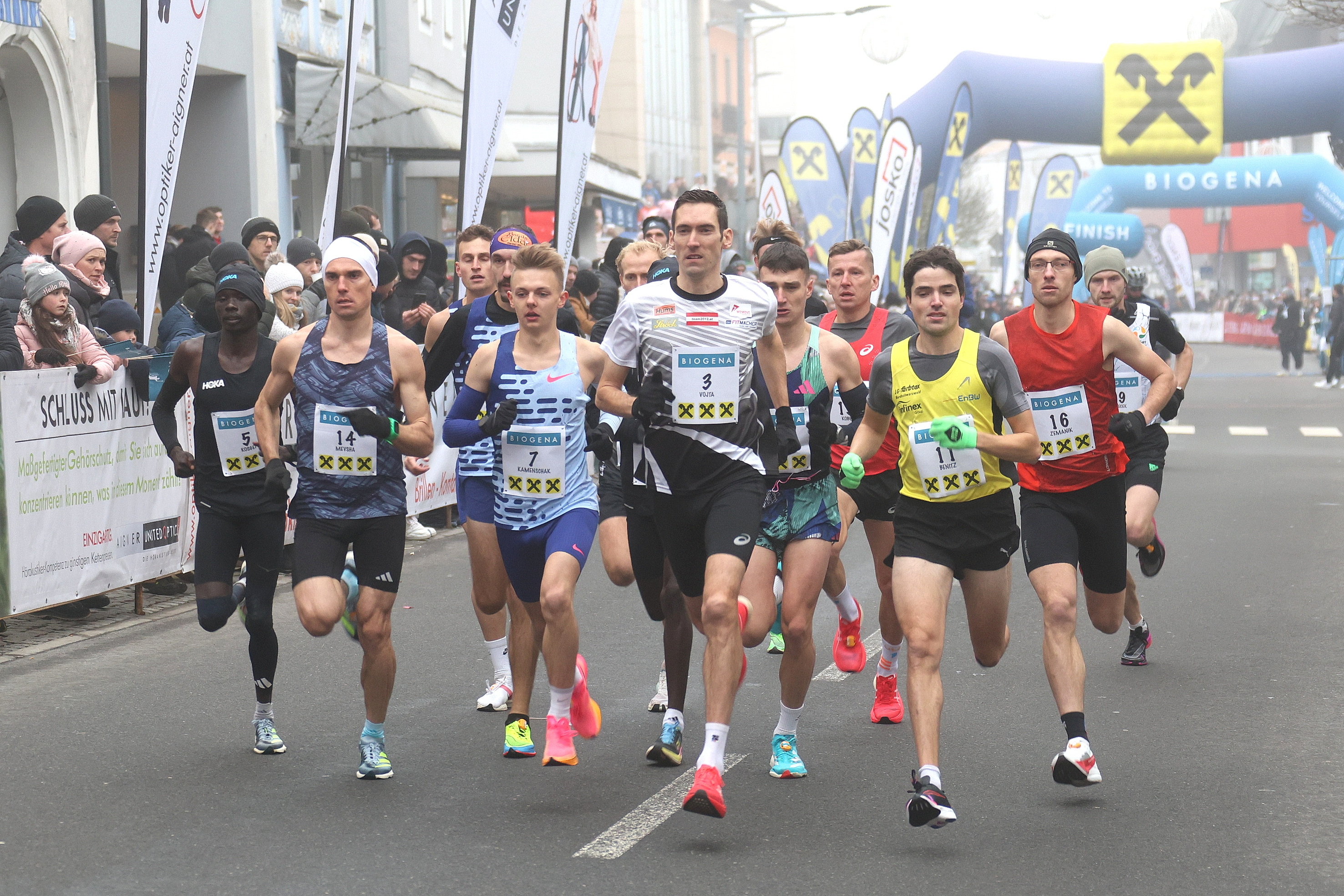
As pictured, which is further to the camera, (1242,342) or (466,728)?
(1242,342)

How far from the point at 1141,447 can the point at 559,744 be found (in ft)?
12.4

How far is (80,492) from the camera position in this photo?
29.7 feet

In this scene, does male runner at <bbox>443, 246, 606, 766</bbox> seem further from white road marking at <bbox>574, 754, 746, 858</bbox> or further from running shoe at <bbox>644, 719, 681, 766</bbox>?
white road marking at <bbox>574, 754, 746, 858</bbox>

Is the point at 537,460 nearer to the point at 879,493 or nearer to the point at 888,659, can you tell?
the point at 879,493

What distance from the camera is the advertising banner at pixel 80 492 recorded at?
28.1 feet

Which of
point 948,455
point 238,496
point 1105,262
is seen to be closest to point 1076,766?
point 948,455

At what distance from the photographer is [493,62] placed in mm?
13992

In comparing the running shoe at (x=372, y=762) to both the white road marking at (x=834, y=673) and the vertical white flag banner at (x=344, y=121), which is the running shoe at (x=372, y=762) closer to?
the white road marking at (x=834, y=673)

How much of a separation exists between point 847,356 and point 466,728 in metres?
2.21

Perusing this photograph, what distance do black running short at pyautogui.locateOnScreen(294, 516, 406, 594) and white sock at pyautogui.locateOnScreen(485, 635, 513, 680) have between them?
4.47 feet

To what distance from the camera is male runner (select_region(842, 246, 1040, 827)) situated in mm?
5625

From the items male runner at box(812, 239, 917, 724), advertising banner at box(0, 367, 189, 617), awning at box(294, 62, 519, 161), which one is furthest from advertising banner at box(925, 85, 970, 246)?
male runner at box(812, 239, 917, 724)

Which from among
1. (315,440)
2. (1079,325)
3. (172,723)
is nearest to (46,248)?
(172,723)

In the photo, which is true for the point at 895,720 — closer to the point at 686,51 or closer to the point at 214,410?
the point at 214,410
